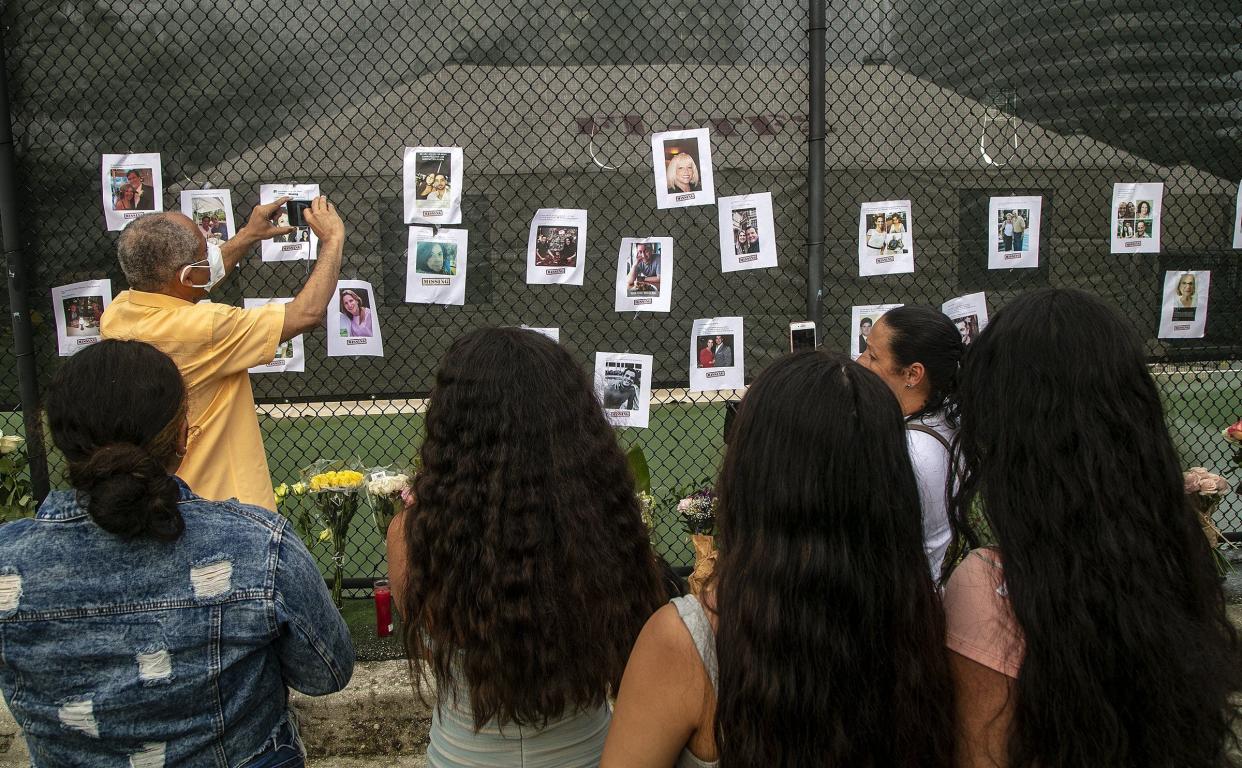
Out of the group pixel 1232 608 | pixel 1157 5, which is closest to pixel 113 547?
pixel 1232 608

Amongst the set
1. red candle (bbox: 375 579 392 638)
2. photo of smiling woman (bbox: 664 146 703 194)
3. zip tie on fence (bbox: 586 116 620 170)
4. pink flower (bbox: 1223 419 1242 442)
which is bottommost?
red candle (bbox: 375 579 392 638)

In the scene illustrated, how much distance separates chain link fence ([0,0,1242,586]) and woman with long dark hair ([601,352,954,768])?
8.53ft

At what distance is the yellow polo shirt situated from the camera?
282 centimetres

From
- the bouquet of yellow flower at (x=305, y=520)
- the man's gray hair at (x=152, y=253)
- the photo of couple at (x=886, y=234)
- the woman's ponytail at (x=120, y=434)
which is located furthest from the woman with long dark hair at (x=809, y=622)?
the photo of couple at (x=886, y=234)

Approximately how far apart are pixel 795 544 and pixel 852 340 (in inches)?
109

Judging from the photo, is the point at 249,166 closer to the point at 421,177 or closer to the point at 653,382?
the point at 421,177

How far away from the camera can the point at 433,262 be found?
12.3 ft

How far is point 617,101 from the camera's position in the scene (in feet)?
12.8

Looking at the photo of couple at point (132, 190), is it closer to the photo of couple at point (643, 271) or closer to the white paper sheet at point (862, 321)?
the photo of couple at point (643, 271)

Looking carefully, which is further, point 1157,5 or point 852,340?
point 1157,5

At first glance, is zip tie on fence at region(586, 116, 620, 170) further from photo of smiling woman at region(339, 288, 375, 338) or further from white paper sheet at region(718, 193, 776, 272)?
photo of smiling woman at region(339, 288, 375, 338)

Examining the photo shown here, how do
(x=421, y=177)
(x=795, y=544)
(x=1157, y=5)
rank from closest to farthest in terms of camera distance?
(x=795, y=544), (x=421, y=177), (x=1157, y=5)

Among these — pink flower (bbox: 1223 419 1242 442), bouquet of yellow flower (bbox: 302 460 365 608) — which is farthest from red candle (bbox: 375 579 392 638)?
pink flower (bbox: 1223 419 1242 442)

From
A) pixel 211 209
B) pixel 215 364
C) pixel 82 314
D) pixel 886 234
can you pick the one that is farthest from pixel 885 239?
pixel 82 314
